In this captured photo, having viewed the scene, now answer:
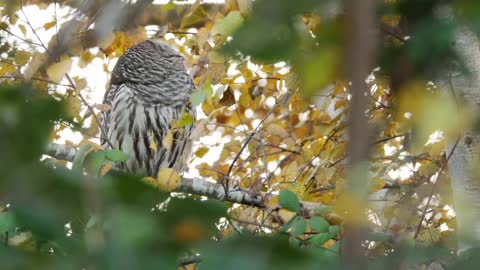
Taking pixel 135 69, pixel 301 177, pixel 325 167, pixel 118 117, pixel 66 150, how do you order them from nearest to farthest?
pixel 66 150, pixel 325 167, pixel 301 177, pixel 118 117, pixel 135 69

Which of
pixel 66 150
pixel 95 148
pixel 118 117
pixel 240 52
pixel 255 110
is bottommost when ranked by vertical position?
pixel 240 52

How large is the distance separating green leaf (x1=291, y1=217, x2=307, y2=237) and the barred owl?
8.39 ft

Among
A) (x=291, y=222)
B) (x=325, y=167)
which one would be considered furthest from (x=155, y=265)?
(x=325, y=167)

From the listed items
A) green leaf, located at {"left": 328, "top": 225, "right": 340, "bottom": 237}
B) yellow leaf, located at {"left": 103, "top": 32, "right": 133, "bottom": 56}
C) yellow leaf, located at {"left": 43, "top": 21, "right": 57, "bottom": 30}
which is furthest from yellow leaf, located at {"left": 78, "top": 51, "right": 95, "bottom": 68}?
green leaf, located at {"left": 328, "top": 225, "right": 340, "bottom": 237}

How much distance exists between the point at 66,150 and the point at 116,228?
9.32 ft

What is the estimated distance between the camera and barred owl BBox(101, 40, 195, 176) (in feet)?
16.3

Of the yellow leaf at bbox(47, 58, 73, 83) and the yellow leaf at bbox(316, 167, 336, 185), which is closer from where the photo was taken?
the yellow leaf at bbox(47, 58, 73, 83)

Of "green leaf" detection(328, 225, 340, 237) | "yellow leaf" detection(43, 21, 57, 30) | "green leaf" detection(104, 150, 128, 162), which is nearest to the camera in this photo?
"green leaf" detection(328, 225, 340, 237)

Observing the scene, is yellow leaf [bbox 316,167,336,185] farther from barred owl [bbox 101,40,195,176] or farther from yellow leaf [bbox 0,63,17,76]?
yellow leaf [bbox 0,63,17,76]

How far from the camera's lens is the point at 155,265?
645 mm

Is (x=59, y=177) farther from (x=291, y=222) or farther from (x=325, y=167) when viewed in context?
(x=325, y=167)

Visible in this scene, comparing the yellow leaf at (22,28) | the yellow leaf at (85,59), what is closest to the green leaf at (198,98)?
the yellow leaf at (22,28)

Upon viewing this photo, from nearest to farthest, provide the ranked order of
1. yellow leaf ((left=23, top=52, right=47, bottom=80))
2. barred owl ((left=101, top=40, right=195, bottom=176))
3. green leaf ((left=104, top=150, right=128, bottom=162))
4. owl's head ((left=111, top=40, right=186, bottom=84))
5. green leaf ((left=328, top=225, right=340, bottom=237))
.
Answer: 1. yellow leaf ((left=23, top=52, right=47, bottom=80))
2. green leaf ((left=328, top=225, right=340, bottom=237))
3. green leaf ((left=104, top=150, right=128, bottom=162))
4. barred owl ((left=101, top=40, right=195, bottom=176))
5. owl's head ((left=111, top=40, right=186, bottom=84))

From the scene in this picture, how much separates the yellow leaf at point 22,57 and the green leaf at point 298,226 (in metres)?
1.84
